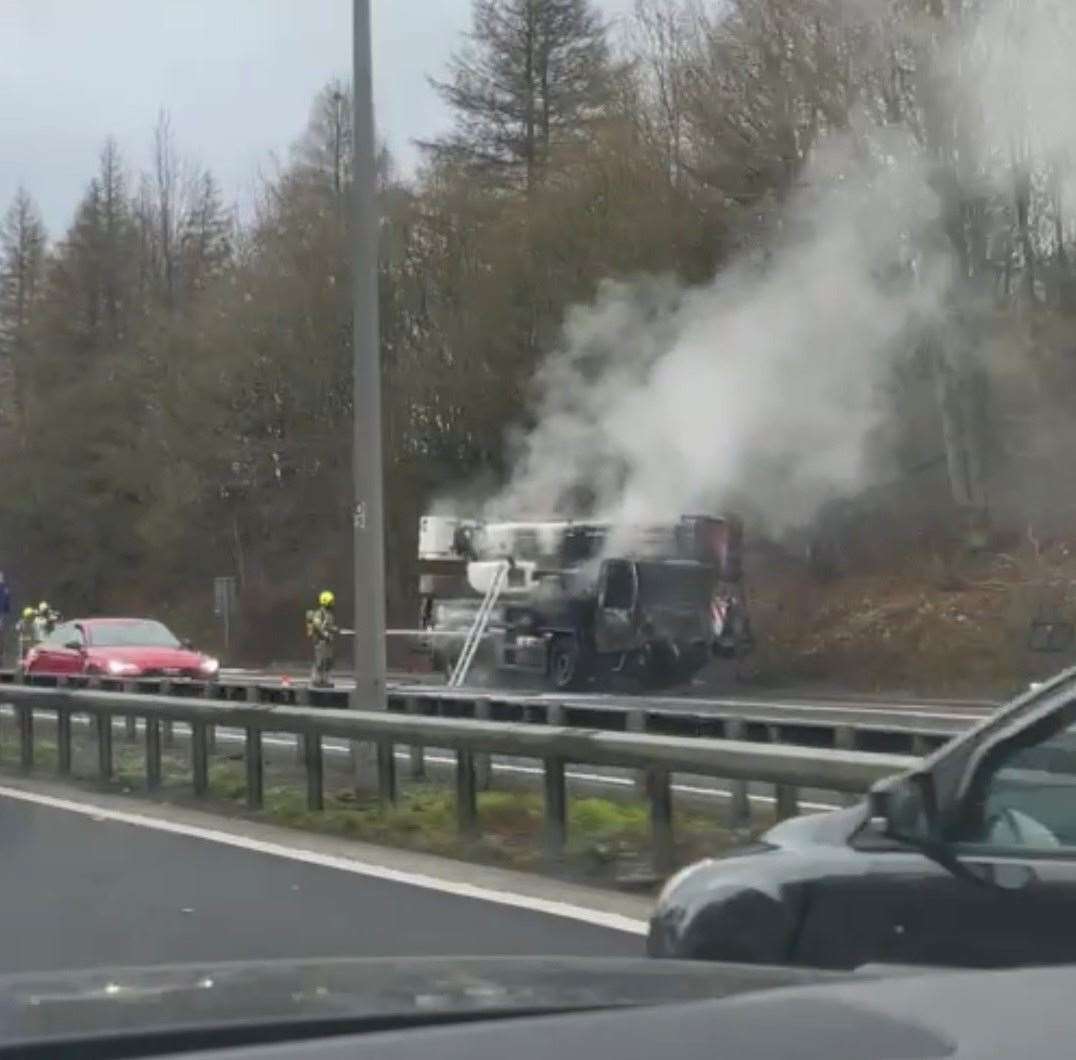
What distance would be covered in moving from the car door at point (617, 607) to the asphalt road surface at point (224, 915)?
14.7m

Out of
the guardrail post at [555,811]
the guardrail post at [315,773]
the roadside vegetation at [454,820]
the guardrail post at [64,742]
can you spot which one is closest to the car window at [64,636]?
the guardrail post at [64,742]

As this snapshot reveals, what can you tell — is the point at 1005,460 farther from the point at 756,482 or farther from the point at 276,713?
the point at 276,713

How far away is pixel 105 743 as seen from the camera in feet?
50.0

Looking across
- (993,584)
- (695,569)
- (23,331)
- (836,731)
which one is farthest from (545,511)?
(23,331)

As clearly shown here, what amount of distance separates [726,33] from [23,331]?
40.3m

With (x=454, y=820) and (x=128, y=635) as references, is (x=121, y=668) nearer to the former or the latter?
(x=128, y=635)

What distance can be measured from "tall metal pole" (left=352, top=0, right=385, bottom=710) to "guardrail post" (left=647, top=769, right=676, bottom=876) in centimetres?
394

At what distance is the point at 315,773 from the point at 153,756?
7.56 ft

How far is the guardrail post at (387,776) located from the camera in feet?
40.6

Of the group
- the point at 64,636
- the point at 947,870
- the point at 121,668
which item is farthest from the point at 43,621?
the point at 947,870

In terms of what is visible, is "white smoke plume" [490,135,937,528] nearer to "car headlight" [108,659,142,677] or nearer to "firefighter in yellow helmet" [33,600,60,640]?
"car headlight" [108,659,142,677]

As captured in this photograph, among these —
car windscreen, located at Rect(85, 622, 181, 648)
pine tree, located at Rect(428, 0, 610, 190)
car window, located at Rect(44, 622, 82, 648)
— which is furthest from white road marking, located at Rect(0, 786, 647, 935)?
pine tree, located at Rect(428, 0, 610, 190)

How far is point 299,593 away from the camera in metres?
50.1

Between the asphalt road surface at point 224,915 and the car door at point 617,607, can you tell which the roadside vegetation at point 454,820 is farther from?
the car door at point 617,607
